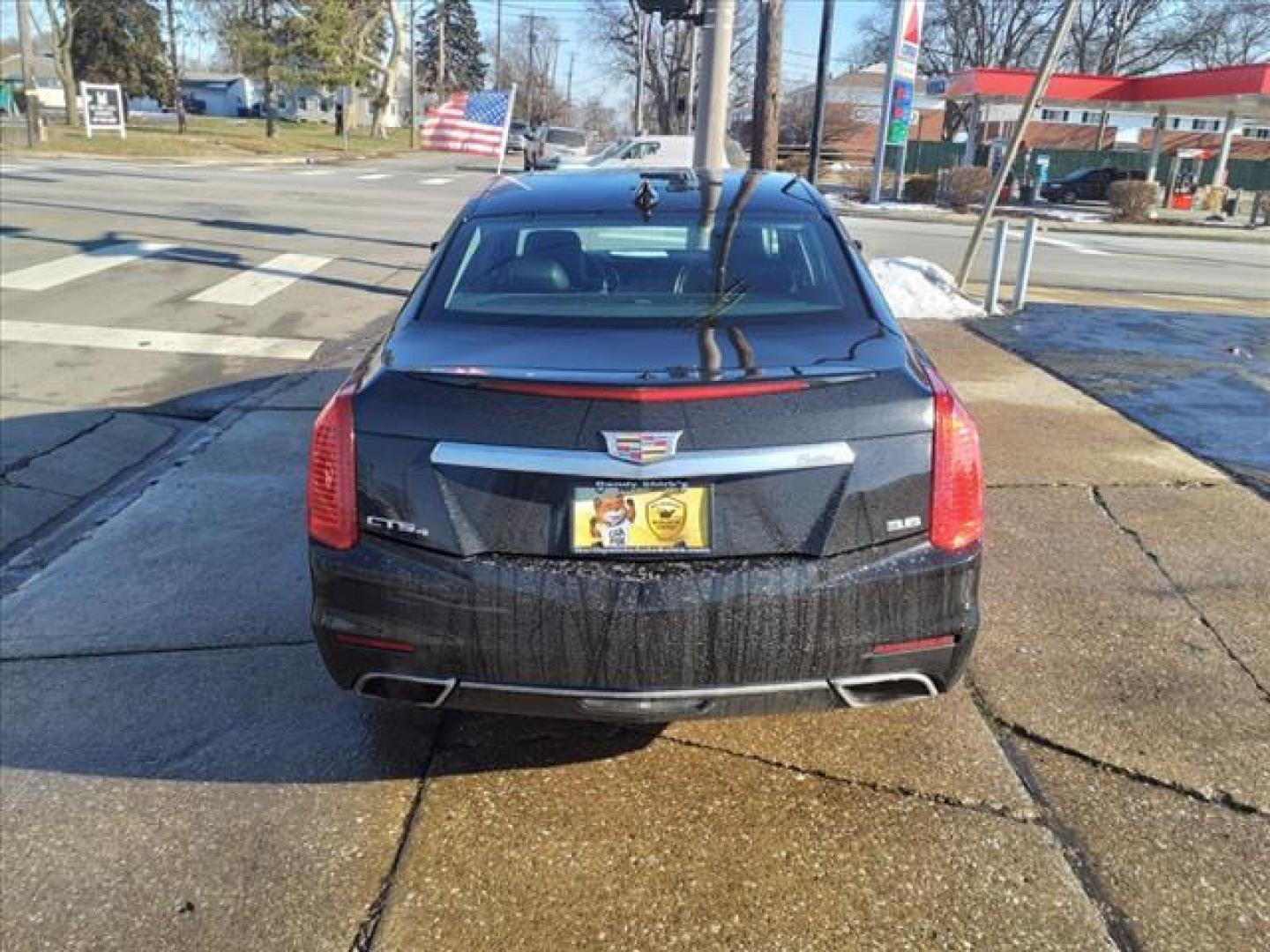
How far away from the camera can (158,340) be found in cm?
901

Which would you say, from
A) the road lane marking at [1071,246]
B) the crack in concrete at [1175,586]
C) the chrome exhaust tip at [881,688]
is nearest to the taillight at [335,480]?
the chrome exhaust tip at [881,688]

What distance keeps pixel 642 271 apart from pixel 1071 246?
2051 cm

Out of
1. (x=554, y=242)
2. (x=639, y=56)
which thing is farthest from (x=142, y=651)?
(x=639, y=56)

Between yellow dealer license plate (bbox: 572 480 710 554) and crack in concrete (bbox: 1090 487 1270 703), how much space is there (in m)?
2.26

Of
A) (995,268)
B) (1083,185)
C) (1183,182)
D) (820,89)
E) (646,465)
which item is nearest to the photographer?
(646,465)

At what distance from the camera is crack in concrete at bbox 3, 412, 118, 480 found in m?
5.86

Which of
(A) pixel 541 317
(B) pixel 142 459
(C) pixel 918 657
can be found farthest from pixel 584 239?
(B) pixel 142 459

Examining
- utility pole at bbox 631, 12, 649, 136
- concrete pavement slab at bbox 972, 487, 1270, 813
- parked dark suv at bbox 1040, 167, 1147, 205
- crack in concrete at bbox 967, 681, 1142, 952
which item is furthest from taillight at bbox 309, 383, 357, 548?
utility pole at bbox 631, 12, 649, 136

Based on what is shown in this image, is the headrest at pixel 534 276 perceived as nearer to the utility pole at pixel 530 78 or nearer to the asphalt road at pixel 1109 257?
the asphalt road at pixel 1109 257

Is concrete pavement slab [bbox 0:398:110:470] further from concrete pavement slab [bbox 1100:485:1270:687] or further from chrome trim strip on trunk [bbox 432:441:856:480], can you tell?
concrete pavement slab [bbox 1100:485:1270:687]

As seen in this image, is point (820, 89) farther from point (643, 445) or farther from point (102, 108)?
point (102, 108)

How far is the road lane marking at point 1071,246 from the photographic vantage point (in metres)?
20.2

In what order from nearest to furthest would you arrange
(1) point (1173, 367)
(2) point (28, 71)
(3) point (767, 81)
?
1. (1) point (1173, 367)
2. (3) point (767, 81)
3. (2) point (28, 71)

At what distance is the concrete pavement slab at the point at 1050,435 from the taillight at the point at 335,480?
154 inches
